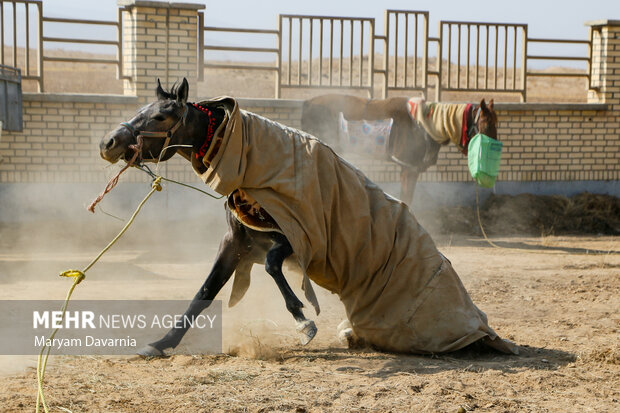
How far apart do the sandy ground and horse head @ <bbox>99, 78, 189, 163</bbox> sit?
1321 mm

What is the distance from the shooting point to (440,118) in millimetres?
11398

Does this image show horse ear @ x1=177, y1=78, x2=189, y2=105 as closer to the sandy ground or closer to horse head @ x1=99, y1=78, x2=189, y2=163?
horse head @ x1=99, y1=78, x2=189, y2=163

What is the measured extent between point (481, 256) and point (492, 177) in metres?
1.25

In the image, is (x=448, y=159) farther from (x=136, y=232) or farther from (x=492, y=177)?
(x=136, y=232)

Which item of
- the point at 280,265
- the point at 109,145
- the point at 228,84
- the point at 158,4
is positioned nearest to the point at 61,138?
the point at 158,4

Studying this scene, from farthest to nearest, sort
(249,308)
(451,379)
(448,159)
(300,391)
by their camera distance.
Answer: (448,159), (249,308), (451,379), (300,391)

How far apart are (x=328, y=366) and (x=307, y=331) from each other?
0.29 meters

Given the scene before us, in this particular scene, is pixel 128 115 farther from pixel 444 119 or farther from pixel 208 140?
pixel 208 140

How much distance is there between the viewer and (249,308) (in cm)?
691

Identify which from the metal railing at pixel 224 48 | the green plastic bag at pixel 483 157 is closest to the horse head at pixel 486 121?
the green plastic bag at pixel 483 157

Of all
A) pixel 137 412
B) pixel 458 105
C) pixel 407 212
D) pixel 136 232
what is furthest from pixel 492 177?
pixel 137 412

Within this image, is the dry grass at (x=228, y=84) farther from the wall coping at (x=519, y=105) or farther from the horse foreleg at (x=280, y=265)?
the horse foreleg at (x=280, y=265)

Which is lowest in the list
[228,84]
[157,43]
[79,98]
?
[79,98]

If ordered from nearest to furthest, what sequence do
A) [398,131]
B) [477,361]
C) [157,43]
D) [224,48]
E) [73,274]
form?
[73,274], [477,361], [398,131], [157,43], [224,48]
